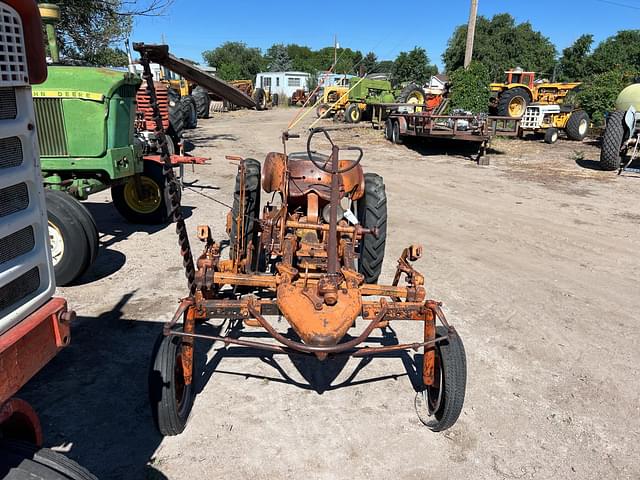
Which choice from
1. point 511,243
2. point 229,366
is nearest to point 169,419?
point 229,366

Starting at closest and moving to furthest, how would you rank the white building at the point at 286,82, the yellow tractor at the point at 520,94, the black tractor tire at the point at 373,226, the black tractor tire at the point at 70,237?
the black tractor tire at the point at 373,226 → the black tractor tire at the point at 70,237 → the yellow tractor at the point at 520,94 → the white building at the point at 286,82

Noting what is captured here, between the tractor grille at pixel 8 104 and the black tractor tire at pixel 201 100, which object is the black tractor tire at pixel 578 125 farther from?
the tractor grille at pixel 8 104

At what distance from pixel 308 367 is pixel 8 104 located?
261 cm

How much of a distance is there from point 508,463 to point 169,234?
5.08m

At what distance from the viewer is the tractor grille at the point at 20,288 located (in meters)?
1.80

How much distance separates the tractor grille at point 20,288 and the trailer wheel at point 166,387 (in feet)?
3.18

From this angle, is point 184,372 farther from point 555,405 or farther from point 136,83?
point 136,83

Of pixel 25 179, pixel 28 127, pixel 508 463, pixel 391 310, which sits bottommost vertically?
pixel 508 463

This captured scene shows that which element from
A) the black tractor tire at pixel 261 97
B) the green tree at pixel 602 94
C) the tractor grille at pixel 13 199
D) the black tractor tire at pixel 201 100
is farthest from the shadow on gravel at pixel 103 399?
the black tractor tire at pixel 261 97

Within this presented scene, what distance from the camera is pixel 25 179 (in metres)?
1.91

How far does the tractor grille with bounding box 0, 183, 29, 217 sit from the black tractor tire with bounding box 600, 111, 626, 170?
12.7 meters

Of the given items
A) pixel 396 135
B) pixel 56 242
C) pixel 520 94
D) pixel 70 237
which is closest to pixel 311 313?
pixel 70 237

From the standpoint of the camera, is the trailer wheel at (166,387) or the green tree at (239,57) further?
the green tree at (239,57)

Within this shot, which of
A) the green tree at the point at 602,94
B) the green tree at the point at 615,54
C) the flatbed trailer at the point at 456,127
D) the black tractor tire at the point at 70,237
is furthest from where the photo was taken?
the green tree at the point at 615,54
